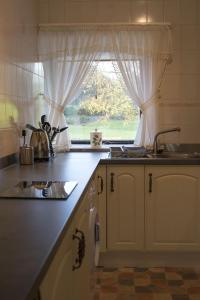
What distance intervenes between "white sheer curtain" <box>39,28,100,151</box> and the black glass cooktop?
1634mm

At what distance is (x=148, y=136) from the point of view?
352cm

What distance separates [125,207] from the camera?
3.07 metres

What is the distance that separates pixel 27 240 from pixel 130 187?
6.65 ft

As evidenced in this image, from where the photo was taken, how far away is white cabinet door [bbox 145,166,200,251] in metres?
3.02

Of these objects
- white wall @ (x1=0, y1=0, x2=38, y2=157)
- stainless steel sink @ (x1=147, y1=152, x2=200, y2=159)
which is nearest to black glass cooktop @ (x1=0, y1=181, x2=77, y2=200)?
white wall @ (x1=0, y1=0, x2=38, y2=157)

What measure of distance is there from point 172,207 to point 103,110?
3.98 ft

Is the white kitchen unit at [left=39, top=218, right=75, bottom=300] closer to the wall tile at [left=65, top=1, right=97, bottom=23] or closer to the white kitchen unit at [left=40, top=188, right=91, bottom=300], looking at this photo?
the white kitchen unit at [left=40, top=188, right=91, bottom=300]

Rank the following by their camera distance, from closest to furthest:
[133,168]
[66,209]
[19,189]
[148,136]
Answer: [66,209], [19,189], [133,168], [148,136]

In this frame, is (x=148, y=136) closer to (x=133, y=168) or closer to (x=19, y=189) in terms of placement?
(x=133, y=168)

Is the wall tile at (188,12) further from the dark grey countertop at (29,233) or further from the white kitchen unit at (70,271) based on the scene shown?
the white kitchen unit at (70,271)

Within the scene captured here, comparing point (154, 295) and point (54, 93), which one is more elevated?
point (54, 93)

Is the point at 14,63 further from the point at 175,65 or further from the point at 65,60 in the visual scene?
the point at 175,65

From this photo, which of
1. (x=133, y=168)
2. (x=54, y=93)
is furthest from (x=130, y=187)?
(x=54, y=93)

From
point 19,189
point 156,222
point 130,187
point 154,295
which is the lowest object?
point 154,295
